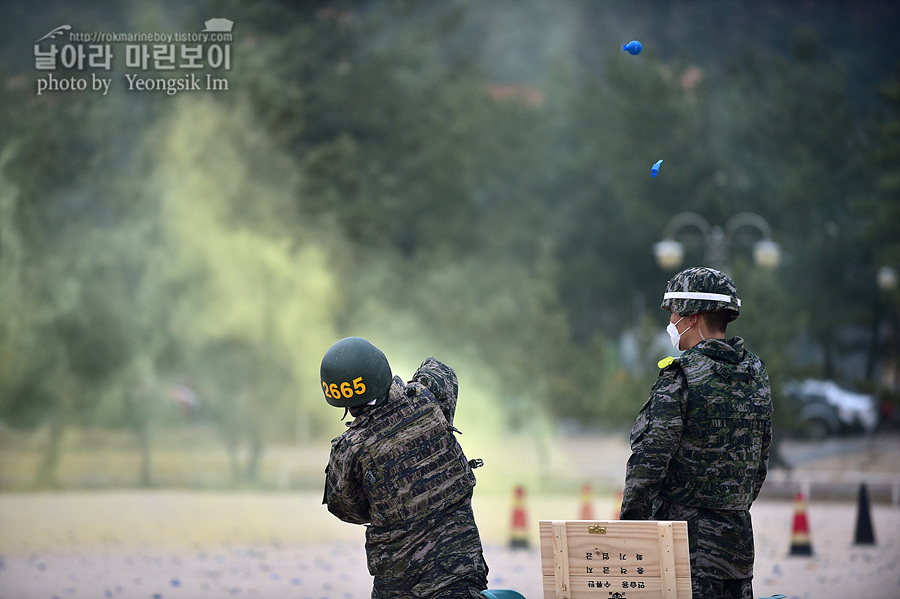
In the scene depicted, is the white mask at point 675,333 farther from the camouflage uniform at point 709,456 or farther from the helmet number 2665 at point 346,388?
the helmet number 2665 at point 346,388

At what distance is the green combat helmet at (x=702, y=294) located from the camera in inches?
151

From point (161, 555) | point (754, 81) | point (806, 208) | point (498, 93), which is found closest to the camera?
point (161, 555)

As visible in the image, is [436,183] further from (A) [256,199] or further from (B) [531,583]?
(B) [531,583]

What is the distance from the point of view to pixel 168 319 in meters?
22.7

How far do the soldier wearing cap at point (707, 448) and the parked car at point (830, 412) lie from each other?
2326 centimetres

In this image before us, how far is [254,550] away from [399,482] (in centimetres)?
966

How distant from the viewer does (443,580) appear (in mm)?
3721

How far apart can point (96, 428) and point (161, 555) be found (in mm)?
11822

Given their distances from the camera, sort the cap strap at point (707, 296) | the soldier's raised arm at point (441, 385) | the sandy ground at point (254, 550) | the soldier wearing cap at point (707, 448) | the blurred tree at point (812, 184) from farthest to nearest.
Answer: the blurred tree at point (812, 184) < the sandy ground at point (254, 550) < the soldier's raised arm at point (441, 385) < the cap strap at point (707, 296) < the soldier wearing cap at point (707, 448)

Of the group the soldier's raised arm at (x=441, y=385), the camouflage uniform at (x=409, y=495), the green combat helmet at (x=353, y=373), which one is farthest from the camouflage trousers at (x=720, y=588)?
the green combat helmet at (x=353, y=373)

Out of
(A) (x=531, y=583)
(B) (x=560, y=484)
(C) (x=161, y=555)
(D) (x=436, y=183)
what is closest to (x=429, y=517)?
(A) (x=531, y=583)

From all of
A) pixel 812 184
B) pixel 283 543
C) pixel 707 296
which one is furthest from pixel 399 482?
pixel 812 184

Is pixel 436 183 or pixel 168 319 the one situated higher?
pixel 436 183

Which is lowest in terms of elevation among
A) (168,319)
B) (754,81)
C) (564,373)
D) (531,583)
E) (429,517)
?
(531,583)
